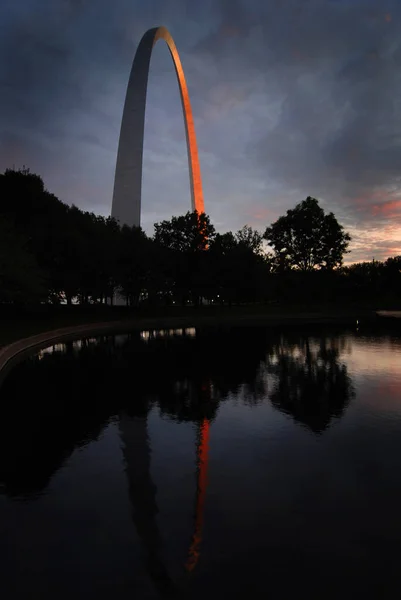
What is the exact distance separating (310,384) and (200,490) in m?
8.29

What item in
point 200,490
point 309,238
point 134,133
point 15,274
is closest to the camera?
point 200,490

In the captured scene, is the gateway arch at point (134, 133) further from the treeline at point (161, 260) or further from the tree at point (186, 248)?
the tree at point (186, 248)

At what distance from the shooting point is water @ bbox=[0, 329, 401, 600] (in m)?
4.20

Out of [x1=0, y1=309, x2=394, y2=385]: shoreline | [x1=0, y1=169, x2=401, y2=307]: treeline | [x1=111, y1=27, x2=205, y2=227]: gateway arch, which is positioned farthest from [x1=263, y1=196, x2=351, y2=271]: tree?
[x1=111, y1=27, x2=205, y2=227]: gateway arch

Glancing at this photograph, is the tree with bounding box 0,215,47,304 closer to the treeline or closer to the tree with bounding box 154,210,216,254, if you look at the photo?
the treeline

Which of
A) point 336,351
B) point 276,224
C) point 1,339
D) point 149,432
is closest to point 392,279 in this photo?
point 276,224

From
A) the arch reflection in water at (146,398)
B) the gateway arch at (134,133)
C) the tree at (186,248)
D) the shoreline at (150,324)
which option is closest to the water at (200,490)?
the arch reflection in water at (146,398)

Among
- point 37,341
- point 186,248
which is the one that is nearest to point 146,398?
point 37,341

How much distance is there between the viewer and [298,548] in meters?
4.61

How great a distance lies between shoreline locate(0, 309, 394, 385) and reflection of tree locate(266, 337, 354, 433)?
8662mm

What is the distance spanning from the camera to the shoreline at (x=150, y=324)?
21.2 metres

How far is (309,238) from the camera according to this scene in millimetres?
83250

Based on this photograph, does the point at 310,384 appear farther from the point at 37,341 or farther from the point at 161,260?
the point at 161,260

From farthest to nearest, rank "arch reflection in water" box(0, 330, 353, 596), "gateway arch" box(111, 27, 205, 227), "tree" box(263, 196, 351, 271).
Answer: "tree" box(263, 196, 351, 271), "gateway arch" box(111, 27, 205, 227), "arch reflection in water" box(0, 330, 353, 596)
